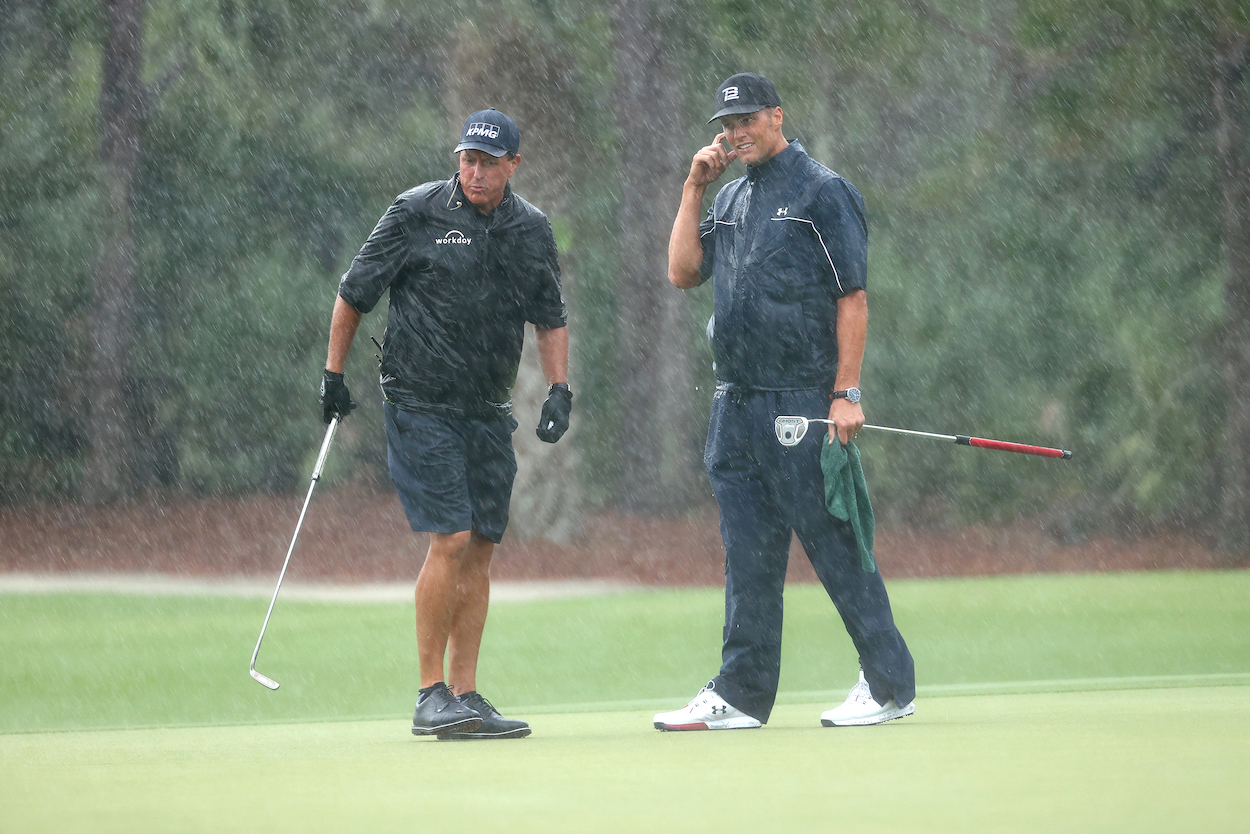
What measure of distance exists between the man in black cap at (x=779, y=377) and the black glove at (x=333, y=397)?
1271mm

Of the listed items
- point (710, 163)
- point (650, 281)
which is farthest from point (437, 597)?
point (650, 281)

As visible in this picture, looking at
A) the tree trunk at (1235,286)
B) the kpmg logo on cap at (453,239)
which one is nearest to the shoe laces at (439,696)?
the kpmg logo on cap at (453,239)

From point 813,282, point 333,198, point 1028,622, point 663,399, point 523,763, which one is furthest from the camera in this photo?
point 333,198

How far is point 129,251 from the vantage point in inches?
878

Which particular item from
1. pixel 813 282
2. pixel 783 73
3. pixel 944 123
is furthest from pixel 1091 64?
pixel 813 282

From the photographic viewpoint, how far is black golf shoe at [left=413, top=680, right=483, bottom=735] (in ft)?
17.9

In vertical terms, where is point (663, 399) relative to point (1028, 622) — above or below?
above

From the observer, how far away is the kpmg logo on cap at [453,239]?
579 cm

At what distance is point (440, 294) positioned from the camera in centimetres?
579

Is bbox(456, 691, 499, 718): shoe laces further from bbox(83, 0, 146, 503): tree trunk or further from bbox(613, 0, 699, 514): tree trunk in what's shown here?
bbox(83, 0, 146, 503): tree trunk

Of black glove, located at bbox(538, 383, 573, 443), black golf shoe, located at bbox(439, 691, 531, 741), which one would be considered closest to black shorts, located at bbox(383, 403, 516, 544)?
black glove, located at bbox(538, 383, 573, 443)

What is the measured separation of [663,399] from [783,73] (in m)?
4.20

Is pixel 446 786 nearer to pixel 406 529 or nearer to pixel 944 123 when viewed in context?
pixel 406 529

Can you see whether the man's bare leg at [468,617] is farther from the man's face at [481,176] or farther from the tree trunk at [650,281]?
the tree trunk at [650,281]
